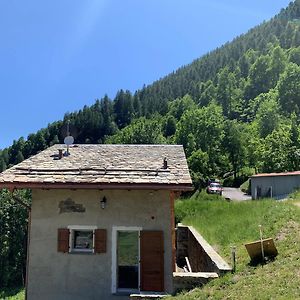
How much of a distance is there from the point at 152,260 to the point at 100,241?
146cm

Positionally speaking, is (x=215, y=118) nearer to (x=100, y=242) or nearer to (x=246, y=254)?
(x=246, y=254)

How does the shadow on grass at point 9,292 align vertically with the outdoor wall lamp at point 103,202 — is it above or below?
below

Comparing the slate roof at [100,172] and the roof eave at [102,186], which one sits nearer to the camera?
the roof eave at [102,186]

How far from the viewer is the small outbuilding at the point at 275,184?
83.9 feet

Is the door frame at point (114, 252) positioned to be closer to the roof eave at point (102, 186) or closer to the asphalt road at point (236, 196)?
the roof eave at point (102, 186)

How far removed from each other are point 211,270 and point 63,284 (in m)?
3.92

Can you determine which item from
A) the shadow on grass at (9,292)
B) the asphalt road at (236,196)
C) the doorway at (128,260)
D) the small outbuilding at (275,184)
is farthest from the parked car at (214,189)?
the doorway at (128,260)

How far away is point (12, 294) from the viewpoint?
43438 mm

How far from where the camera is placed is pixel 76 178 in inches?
382

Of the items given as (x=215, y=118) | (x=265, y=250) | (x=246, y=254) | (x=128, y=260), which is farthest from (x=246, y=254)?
(x=215, y=118)

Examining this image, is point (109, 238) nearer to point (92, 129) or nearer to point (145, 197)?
point (145, 197)

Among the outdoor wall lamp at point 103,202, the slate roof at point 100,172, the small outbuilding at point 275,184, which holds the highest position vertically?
the small outbuilding at point 275,184

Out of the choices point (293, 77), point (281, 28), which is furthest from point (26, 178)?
point (281, 28)

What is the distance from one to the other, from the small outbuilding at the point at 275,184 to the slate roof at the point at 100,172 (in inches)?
634
